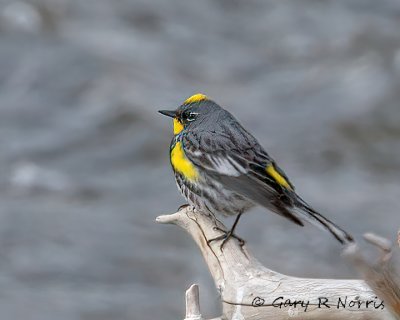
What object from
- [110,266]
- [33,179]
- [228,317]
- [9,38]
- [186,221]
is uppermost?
[9,38]

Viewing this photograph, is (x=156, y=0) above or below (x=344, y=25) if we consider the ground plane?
above

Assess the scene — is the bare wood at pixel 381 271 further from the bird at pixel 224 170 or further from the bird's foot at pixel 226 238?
the bird at pixel 224 170

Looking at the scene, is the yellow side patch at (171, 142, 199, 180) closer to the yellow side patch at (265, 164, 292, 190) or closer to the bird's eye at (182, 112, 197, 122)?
the bird's eye at (182, 112, 197, 122)

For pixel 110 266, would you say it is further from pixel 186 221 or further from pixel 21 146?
pixel 186 221

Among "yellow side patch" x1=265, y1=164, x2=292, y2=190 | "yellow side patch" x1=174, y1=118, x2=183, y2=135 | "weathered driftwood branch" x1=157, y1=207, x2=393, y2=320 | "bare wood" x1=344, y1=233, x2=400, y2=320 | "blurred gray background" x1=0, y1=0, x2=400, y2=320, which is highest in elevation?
"blurred gray background" x1=0, y1=0, x2=400, y2=320

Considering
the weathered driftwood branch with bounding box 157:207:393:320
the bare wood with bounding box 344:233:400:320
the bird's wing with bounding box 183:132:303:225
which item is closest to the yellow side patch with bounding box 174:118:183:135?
the bird's wing with bounding box 183:132:303:225

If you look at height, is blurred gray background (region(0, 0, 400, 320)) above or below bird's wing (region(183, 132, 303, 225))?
above

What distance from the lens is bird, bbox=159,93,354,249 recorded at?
6.10m

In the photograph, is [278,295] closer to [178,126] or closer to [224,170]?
[224,170]

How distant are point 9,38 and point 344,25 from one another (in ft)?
16.5

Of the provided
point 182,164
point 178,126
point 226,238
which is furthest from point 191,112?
point 226,238

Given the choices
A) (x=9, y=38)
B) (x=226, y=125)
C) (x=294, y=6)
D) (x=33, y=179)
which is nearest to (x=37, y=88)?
(x=9, y=38)

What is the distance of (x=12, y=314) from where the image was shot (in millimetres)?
9961

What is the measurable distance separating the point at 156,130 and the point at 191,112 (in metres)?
6.85
